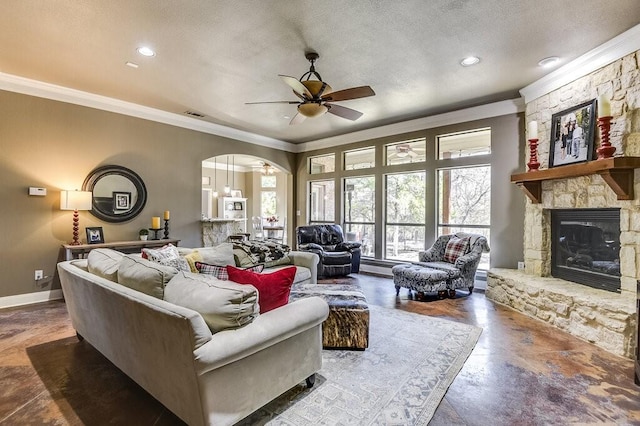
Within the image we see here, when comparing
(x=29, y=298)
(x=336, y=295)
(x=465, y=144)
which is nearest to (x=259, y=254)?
(x=336, y=295)

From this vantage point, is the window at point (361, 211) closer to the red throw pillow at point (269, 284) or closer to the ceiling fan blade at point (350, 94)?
the ceiling fan blade at point (350, 94)

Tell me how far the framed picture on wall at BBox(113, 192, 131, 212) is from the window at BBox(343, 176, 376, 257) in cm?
421

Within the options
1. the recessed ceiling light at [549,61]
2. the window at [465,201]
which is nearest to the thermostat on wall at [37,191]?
the window at [465,201]

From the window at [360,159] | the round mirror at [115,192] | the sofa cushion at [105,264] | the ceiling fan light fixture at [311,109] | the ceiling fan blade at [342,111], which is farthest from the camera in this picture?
the window at [360,159]

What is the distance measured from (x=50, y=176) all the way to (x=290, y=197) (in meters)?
4.74

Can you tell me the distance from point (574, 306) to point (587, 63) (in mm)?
2657

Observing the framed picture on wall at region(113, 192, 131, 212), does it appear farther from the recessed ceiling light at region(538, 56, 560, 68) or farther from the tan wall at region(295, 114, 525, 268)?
the recessed ceiling light at region(538, 56, 560, 68)

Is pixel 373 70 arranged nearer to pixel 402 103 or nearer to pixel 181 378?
pixel 402 103

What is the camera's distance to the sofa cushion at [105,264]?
7.77 ft

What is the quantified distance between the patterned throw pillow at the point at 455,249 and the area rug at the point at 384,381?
1.66 meters

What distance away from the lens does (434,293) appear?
4715 mm

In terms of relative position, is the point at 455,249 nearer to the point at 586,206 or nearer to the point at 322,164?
the point at 586,206

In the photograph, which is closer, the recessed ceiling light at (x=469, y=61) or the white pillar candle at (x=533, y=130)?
the recessed ceiling light at (x=469, y=61)

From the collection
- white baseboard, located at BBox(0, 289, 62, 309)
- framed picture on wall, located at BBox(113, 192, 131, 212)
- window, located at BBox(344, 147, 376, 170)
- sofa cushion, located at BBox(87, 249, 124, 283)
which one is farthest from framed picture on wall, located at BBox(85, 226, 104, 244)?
window, located at BBox(344, 147, 376, 170)
